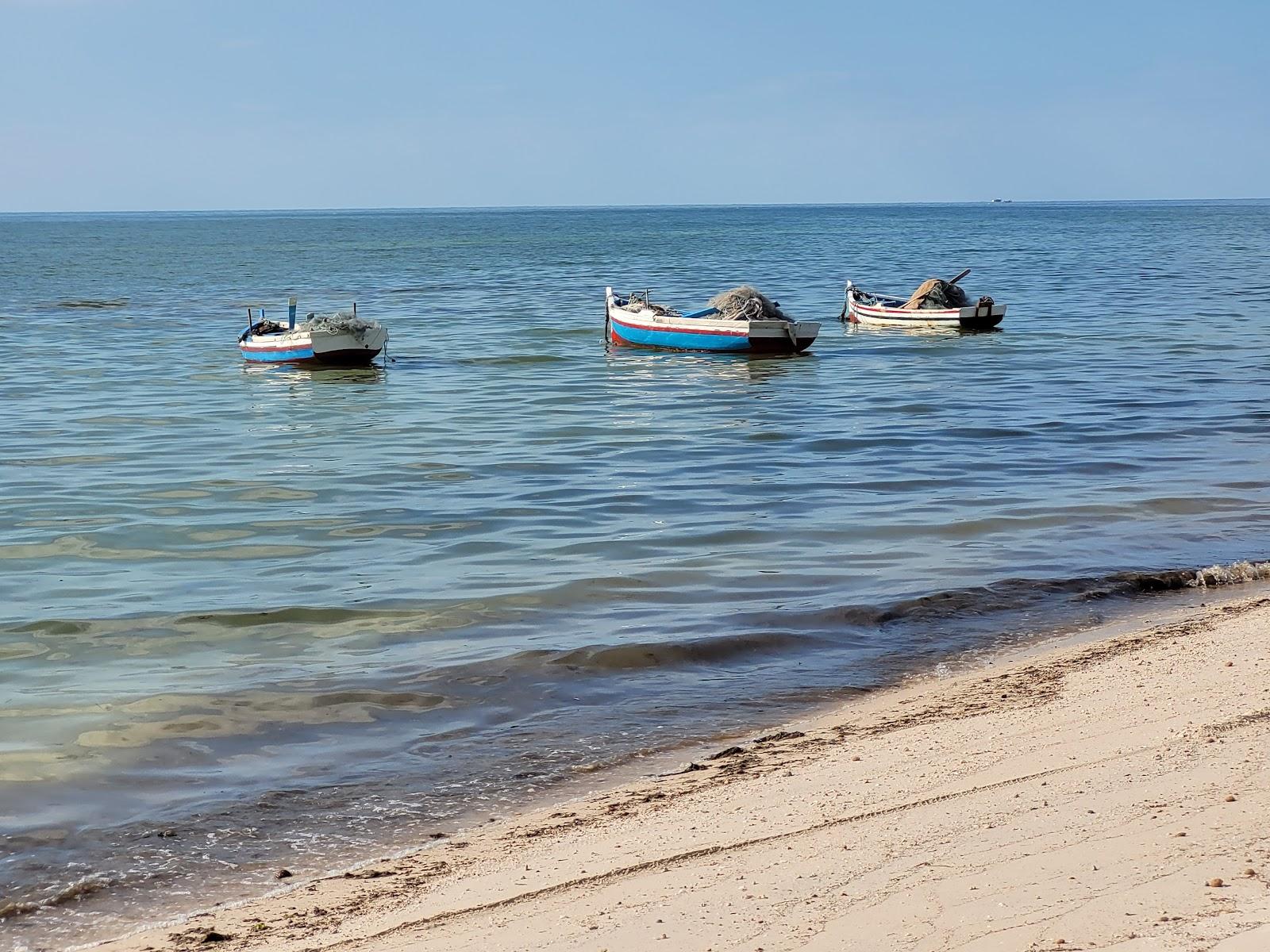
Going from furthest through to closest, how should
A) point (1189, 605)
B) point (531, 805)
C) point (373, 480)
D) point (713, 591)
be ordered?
point (373, 480) → point (713, 591) → point (1189, 605) → point (531, 805)

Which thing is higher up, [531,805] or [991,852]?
[991,852]

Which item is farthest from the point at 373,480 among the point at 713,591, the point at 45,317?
the point at 45,317

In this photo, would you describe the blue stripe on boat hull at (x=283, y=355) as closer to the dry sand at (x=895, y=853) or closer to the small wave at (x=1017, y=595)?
the small wave at (x=1017, y=595)

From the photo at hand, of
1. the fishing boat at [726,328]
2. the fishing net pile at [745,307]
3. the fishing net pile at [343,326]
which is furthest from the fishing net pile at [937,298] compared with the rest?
the fishing net pile at [343,326]

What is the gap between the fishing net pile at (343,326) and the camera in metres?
31.5

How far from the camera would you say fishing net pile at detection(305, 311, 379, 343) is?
103ft

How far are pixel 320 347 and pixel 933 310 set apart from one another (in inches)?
699

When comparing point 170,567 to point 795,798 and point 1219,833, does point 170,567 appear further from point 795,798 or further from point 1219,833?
point 1219,833

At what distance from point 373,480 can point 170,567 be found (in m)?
4.98

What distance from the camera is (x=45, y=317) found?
4919 cm

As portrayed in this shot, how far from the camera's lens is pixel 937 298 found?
3956 cm

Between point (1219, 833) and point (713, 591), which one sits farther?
point (713, 591)

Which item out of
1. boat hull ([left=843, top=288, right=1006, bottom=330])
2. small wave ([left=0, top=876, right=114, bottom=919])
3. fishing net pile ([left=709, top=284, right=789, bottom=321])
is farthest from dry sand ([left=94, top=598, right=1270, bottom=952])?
boat hull ([left=843, top=288, right=1006, bottom=330])

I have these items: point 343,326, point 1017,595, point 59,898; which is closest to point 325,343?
point 343,326
